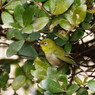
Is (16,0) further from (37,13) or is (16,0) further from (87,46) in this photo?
(87,46)

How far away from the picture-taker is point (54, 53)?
4.85 ft

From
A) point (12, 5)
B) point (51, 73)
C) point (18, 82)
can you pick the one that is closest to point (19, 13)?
point (12, 5)

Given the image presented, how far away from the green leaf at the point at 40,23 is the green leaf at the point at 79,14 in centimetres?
10

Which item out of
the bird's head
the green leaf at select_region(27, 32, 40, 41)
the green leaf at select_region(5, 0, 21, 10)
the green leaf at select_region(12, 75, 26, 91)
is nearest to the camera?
the green leaf at select_region(5, 0, 21, 10)

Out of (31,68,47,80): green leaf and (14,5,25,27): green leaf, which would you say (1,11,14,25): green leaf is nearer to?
(14,5,25,27): green leaf

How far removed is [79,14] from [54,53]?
526 mm

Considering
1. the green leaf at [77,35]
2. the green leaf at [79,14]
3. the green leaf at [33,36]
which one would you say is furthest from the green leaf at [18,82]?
the green leaf at [79,14]

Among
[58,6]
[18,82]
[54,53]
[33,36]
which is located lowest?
[18,82]

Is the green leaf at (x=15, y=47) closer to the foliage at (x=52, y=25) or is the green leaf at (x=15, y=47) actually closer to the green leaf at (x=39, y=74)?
the foliage at (x=52, y=25)

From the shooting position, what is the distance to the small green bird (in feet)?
4.07

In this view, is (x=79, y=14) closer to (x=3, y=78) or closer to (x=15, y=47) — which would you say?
(x=15, y=47)

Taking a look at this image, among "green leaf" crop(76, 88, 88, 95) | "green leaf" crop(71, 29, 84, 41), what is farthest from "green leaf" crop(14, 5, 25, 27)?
"green leaf" crop(76, 88, 88, 95)

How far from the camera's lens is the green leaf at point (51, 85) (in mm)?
949

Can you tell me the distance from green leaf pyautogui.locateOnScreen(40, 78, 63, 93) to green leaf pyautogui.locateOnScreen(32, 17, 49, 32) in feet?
0.64
